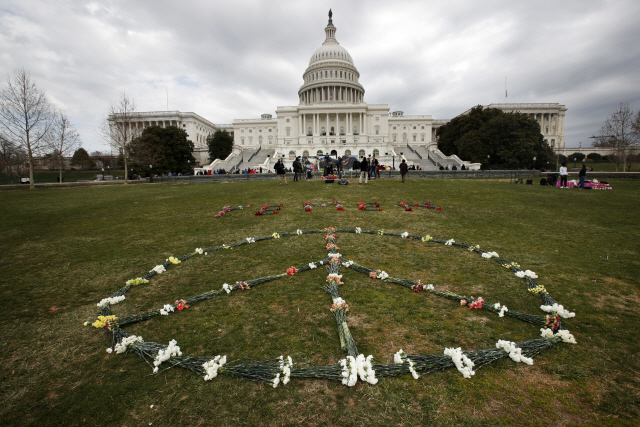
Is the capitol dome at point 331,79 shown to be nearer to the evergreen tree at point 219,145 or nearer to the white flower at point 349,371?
the evergreen tree at point 219,145

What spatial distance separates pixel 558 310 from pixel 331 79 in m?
86.7

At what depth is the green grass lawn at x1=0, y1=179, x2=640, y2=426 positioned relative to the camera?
102 inches

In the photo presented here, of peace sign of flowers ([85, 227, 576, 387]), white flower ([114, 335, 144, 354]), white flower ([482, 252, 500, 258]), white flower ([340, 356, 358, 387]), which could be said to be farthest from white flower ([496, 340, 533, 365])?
white flower ([114, 335, 144, 354])

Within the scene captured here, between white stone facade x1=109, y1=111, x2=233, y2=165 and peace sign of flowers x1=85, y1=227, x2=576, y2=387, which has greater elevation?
white stone facade x1=109, y1=111, x2=233, y2=165

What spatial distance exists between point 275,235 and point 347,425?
6112 millimetres

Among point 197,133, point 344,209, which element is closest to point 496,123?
point 344,209

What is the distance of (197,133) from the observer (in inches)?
3829

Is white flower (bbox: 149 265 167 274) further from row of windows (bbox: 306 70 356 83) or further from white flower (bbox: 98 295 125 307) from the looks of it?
row of windows (bbox: 306 70 356 83)

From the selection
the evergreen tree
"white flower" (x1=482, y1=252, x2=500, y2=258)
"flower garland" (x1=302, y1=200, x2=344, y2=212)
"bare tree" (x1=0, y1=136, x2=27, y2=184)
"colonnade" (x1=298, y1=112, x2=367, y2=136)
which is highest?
"colonnade" (x1=298, y1=112, x2=367, y2=136)

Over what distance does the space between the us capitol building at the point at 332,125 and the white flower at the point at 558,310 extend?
55917mm

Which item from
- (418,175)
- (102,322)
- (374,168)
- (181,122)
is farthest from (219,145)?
(102,322)

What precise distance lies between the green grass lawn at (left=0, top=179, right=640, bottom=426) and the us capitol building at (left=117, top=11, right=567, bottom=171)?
172 ft

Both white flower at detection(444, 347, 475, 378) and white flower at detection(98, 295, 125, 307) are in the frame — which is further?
white flower at detection(98, 295, 125, 307)

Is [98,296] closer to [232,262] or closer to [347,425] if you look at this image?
[232,262]
